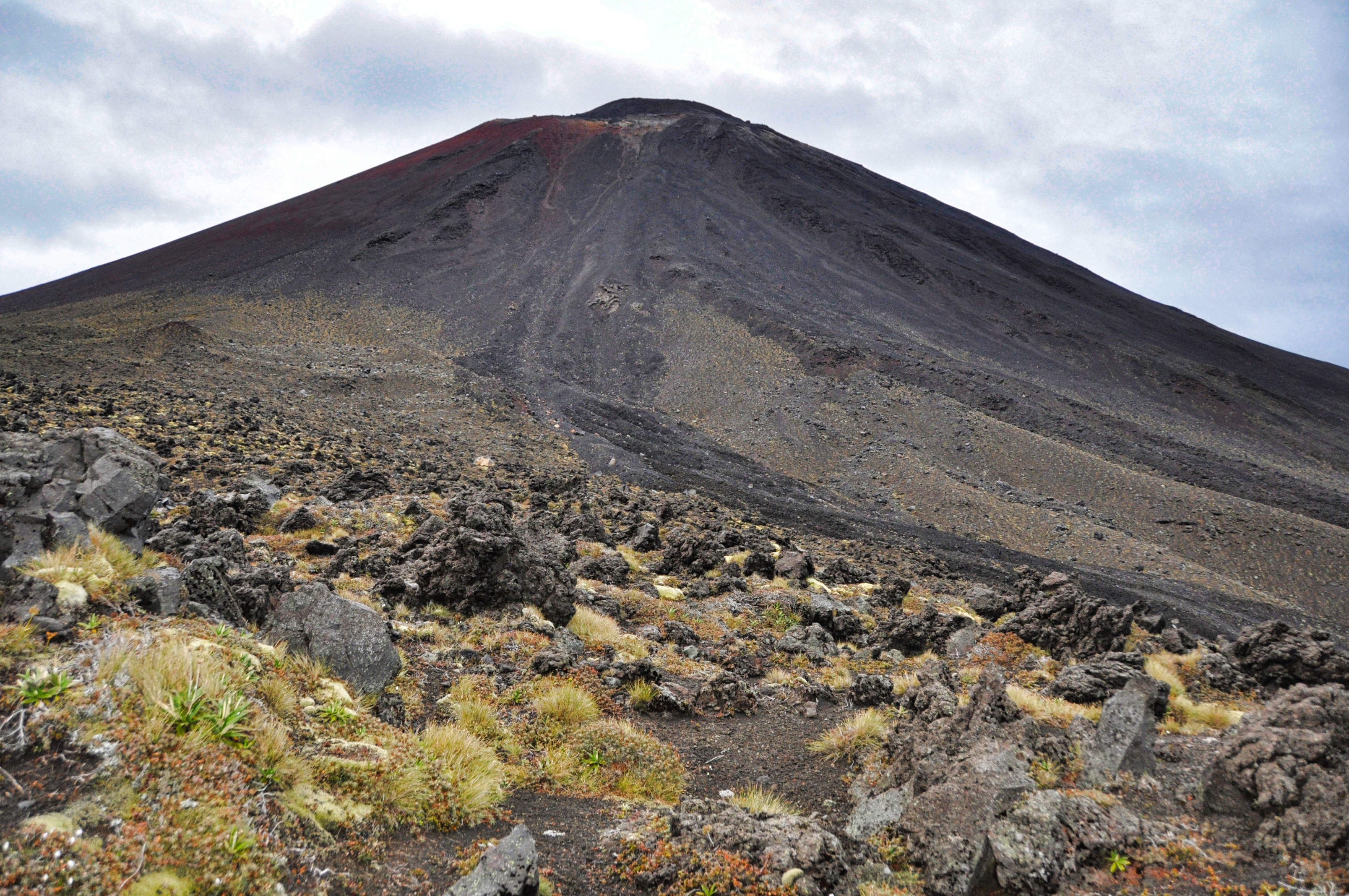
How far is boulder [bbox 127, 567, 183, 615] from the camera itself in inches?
221

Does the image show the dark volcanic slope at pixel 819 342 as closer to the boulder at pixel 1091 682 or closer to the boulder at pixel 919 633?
the boulder at pixel 919 633

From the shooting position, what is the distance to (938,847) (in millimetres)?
4691

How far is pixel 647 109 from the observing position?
293ft

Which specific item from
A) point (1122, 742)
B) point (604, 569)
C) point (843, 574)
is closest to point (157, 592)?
point (1122, 742)

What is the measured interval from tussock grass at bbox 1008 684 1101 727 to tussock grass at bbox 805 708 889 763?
1401 mm

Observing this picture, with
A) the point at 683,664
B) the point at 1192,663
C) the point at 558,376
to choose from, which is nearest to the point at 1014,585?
the point at 1192,663

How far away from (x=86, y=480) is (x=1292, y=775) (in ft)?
38.0

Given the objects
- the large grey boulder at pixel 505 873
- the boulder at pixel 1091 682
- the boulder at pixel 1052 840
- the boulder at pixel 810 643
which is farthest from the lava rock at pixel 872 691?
the large grey boulder at pixel 505 873

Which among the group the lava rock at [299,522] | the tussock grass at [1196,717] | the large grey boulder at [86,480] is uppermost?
the large grey boulder at [86,480]

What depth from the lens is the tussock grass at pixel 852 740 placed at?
278 inches

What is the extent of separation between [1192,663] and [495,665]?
10.00 metres

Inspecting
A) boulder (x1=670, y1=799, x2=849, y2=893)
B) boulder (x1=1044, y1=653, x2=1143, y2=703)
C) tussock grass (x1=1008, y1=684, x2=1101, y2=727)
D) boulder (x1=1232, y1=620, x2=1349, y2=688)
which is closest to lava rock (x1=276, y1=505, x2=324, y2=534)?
boulder (x1=670, y1=799, x2=849, y2=893)

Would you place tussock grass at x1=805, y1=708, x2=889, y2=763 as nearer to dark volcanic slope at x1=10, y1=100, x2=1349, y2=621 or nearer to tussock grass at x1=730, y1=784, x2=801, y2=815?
tussock grass at x1=730, y1=784, x2=801, y2=815

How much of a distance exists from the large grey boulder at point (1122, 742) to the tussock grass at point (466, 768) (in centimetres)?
463
